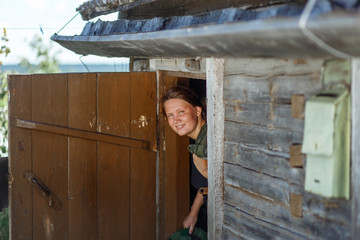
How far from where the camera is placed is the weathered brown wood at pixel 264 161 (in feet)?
8.26

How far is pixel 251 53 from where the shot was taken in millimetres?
2283

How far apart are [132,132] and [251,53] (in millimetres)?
2020

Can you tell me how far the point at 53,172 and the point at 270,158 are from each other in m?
2.17

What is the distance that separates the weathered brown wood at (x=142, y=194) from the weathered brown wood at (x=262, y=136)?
1.30 m

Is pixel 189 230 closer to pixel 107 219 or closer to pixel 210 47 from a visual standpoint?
pixel 107 219

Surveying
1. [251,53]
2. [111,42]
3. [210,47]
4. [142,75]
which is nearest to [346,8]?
[251,53]

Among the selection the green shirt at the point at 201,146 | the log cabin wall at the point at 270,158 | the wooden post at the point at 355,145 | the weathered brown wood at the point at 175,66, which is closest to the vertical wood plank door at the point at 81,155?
the weathered brown wood at the point at 175,66

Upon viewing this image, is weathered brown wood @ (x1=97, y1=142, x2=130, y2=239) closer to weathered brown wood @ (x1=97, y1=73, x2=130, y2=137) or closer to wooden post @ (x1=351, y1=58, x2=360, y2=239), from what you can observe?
weathered brown wood @ (x1=97, y1=73, x2=130, y2=137)

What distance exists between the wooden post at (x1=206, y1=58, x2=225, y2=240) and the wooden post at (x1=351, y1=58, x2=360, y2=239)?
1146mm

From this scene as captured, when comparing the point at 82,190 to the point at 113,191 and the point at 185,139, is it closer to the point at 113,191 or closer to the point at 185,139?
the point at 113,191

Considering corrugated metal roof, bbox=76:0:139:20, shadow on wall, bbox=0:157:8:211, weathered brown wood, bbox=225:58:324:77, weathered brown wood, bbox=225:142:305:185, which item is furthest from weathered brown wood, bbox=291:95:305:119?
shadow on wall, bbox=0:157:8:211

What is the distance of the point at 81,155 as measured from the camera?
4141 millimetres

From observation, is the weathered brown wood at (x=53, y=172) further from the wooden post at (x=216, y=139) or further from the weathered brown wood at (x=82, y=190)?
the wooden post at (x=216, y=139)

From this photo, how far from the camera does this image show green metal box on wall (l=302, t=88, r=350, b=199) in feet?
6.71
